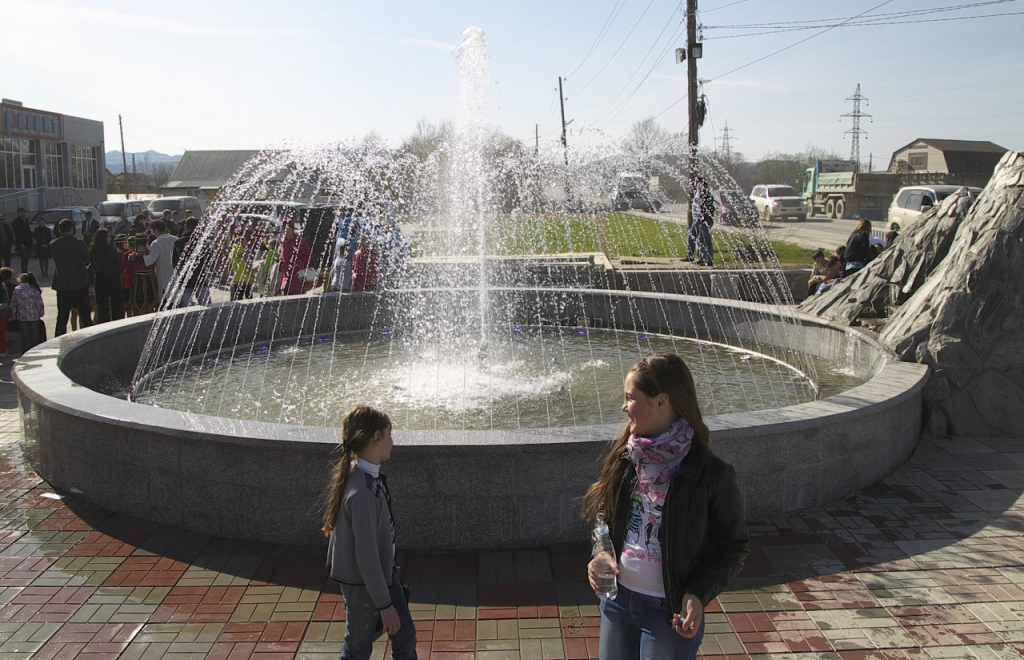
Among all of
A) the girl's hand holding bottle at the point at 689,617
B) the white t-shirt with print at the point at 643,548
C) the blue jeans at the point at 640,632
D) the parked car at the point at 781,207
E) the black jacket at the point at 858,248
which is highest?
the parked car at the point at 781,207

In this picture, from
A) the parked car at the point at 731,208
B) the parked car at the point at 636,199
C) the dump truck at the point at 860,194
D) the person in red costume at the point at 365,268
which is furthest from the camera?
the dump truck at the point at 860,194

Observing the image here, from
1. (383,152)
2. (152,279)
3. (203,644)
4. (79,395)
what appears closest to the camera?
(203,644)

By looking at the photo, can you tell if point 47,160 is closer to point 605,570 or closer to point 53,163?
point 53,163

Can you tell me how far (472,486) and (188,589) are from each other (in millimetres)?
1535

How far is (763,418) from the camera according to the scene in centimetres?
484

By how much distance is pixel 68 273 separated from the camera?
33.5 feet

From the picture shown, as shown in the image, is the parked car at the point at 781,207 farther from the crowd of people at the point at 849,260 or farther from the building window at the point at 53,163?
the building window at the point at 53,163

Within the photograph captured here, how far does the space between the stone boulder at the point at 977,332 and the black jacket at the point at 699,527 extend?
512 centimetres

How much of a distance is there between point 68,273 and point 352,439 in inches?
356

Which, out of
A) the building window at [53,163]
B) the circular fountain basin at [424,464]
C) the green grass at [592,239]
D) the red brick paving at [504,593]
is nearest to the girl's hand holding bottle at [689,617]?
the red brick paving at [504,593]

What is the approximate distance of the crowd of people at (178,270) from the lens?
10180 mm

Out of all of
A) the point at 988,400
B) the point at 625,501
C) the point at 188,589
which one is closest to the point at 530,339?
the point at 988,400

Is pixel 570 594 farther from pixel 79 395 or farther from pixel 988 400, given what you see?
pixel 988 400

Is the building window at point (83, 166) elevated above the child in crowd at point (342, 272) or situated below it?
above
